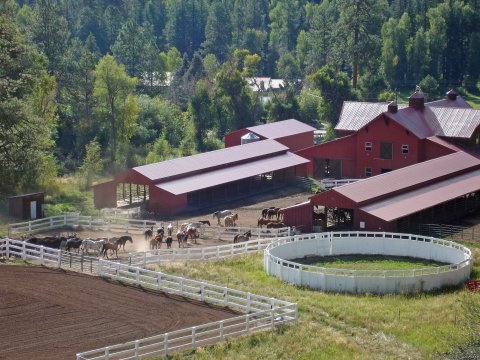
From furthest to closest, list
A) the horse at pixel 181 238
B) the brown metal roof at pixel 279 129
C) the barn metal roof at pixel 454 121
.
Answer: the brown metal roof at pixel 279 129, the barn metal roof at pixel 454 121, the horse at pixel 181 238

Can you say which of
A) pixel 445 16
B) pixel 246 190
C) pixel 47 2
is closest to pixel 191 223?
pixel 246 190

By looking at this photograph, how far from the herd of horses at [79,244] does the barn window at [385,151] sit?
86.5ft

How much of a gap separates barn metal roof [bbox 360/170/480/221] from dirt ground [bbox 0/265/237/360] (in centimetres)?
1788

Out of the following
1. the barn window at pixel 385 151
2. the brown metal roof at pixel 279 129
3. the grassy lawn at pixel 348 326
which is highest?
the brown metal roof at pixel 279 129

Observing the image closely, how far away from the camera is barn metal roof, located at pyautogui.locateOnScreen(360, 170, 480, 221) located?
5756 centimetres

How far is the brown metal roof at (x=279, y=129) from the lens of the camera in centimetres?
8178

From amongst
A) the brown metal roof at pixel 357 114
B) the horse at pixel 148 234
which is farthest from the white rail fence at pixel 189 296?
the brown metal roof at pixel 357 114

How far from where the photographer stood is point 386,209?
190 ft

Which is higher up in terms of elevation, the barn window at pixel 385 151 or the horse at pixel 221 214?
the barn window at pixel 385 151

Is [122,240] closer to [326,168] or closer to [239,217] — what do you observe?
[239,217]

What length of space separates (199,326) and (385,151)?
3889cm

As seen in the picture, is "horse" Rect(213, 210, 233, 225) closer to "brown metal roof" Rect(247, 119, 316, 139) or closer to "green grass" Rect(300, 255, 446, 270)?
"green grass" Rect(300, 255, 446, 270)

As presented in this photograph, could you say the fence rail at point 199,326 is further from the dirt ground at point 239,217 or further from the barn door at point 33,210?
the barn door at point 33,210

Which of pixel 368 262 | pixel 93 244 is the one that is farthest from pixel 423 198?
pixel 93 244
